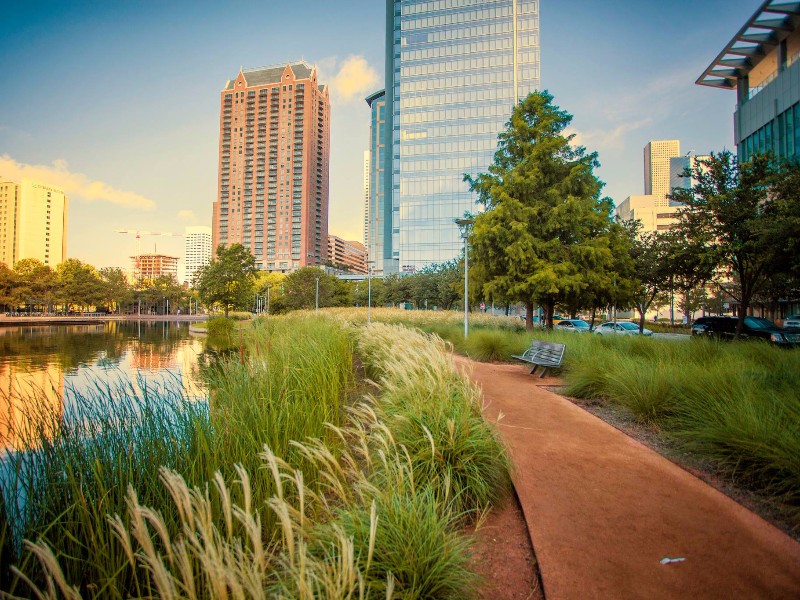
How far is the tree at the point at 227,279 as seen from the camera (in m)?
51.0

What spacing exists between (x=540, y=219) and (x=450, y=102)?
72.6 meters

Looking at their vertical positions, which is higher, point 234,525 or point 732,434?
point 732,434

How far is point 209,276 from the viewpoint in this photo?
167ft

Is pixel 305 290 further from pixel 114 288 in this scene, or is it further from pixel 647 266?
pixel 114 288

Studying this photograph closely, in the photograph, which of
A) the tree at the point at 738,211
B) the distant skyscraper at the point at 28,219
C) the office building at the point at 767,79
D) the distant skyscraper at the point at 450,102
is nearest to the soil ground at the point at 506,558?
the tree at the point at 738,211

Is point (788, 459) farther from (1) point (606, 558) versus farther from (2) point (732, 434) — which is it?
(1) point (606, 558)

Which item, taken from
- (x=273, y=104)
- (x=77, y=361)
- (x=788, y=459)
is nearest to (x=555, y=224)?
(x=788, y=459)

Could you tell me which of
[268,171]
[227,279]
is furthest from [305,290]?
[268,171]

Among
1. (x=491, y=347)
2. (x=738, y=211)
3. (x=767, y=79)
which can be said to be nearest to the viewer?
(x=491, y=347)

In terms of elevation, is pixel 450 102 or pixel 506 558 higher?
pixel 450 102

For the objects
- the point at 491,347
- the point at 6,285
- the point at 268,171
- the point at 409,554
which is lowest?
the point at 409,554

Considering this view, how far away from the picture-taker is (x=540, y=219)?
18016 millimetres

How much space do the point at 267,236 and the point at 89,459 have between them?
510 feet

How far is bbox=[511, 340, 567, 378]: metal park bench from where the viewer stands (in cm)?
951
